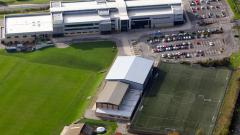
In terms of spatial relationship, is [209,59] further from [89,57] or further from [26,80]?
[26,80]

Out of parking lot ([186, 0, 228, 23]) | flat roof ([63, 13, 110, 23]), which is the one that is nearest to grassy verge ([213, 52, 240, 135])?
parking lot ([186, 0, 228, 23])

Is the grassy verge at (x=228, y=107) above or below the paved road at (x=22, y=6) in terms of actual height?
below

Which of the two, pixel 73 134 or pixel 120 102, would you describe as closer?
pixel 73 134

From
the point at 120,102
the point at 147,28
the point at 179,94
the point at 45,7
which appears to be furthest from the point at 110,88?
the point at 45,7

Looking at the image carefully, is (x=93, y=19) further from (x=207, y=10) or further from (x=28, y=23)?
(x=207, y=10)

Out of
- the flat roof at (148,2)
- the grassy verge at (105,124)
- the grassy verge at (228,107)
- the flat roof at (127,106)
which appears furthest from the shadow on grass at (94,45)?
the grassy verge at (228,107)

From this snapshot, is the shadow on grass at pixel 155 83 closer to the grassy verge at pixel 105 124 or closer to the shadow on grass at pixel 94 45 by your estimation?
the grassy verge at pixel 105 124

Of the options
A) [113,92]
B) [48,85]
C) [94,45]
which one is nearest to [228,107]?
[113,92]
